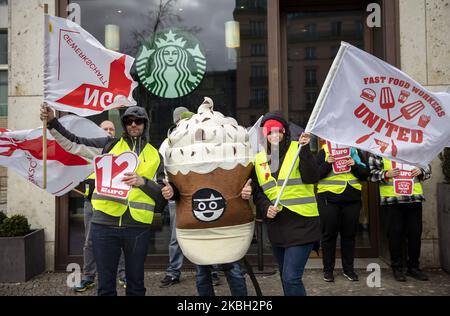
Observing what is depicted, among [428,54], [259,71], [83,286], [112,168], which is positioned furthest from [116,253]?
[428,54]

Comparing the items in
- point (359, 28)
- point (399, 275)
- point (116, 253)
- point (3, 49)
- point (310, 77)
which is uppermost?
point (359, 28)

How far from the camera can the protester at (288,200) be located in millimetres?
3289

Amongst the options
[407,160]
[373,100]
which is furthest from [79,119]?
[407,160]

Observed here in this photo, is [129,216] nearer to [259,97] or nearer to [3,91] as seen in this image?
[259,97]

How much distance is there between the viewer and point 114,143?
358 centimetres

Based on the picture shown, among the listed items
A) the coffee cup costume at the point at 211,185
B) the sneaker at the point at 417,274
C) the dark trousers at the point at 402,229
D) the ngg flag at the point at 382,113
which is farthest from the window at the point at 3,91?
the sneaker at the point at 417,274

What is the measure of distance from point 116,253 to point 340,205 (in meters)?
2.81

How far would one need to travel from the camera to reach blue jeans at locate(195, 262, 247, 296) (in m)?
3.38

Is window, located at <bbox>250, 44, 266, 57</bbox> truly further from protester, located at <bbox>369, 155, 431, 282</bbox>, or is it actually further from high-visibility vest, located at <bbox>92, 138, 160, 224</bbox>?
high-visibility vest, located at <bbox>92, 138, 160, 224</bbox>

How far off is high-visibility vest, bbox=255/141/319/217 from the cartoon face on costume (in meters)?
0.45

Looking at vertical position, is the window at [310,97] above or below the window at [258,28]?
below

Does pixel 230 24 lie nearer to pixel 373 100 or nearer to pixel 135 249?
pixel 373 100

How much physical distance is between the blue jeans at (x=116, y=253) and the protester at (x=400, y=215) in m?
3.06

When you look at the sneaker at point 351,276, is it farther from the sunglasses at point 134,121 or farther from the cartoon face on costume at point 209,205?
the sunglasses at point 134,121
